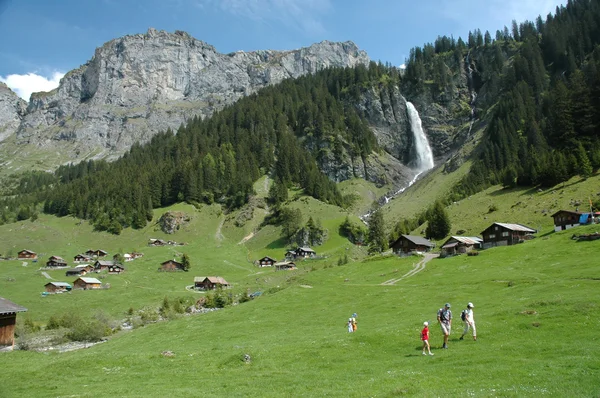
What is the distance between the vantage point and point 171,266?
121000mm

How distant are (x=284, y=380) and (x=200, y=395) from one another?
4.40 metres

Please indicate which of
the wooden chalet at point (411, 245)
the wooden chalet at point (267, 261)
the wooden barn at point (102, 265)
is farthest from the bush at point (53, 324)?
the wooden chalet at point (267, 261)

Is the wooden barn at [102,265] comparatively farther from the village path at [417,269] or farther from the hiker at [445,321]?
the hiker at [445,321]

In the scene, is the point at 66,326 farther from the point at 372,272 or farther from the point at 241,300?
the point at 372,272

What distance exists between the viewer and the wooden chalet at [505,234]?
81000 mm

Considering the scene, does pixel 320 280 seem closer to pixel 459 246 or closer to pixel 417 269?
pixel 417 269

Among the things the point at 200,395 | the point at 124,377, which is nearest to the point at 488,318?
the point at 200,395

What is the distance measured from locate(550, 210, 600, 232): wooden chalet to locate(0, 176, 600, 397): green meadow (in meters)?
5.96

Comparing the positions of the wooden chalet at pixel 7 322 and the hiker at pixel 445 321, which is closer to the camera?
the hiker at pixel 445 321

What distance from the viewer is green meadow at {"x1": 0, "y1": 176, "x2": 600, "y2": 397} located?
18.1 metres

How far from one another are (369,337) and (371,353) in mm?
3010

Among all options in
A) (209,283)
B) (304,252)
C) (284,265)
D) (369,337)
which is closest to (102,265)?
(209,283)

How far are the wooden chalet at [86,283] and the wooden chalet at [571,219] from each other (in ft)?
344

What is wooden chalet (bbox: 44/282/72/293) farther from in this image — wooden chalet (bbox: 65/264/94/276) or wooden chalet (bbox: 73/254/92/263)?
wooden chalet (bbox: 73/254/92/263)
